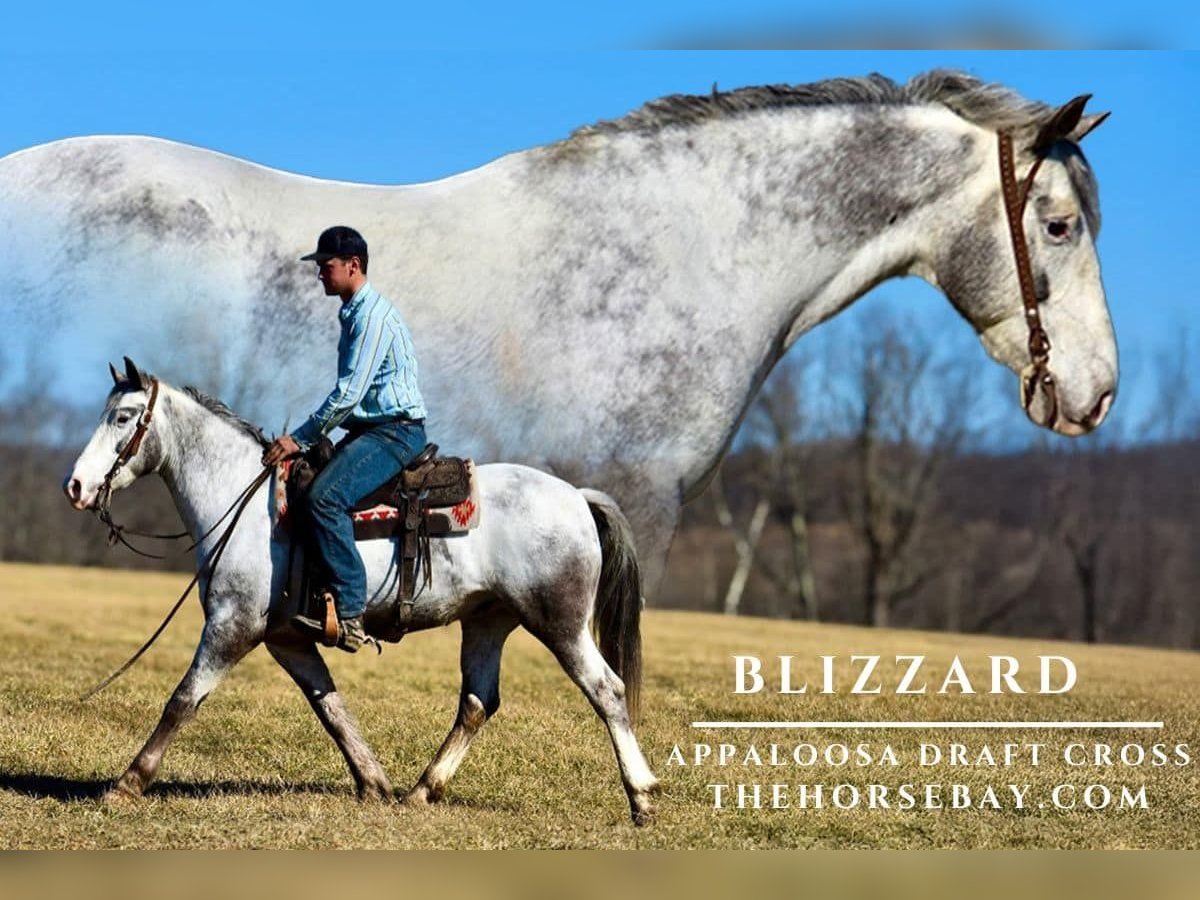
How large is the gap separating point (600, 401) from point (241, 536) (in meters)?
1.73

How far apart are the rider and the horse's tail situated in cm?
77

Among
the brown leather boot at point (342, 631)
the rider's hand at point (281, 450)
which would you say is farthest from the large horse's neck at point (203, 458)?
the brown leather boot at point (342, 631)

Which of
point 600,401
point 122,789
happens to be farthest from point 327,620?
point 600,401

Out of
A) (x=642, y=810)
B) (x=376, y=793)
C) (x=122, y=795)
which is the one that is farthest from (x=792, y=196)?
(x=122, y=795)

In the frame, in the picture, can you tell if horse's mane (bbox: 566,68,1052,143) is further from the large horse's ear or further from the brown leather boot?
the brown leather boot

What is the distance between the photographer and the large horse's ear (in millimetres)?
4785

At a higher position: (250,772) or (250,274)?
(250,274)

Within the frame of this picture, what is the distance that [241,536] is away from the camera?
5.61 meters

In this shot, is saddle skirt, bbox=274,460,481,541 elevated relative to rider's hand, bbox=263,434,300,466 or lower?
lower

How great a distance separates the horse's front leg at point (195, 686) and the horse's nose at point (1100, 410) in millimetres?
3215

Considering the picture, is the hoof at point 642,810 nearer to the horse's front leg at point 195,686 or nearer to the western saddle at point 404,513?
the western saddle at point 404,513

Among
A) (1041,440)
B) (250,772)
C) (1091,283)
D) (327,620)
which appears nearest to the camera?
(1091,283)

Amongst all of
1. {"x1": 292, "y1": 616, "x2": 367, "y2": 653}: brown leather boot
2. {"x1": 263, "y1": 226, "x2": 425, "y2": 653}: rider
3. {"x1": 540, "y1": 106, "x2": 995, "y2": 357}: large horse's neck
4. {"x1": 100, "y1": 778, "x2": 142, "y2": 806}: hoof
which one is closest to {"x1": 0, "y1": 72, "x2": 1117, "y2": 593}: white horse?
{"x1": 540, "y1": 106, "x2": 995, "y2": 357}: large horse's neck

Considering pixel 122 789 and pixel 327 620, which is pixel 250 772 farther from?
pixel 327 620
